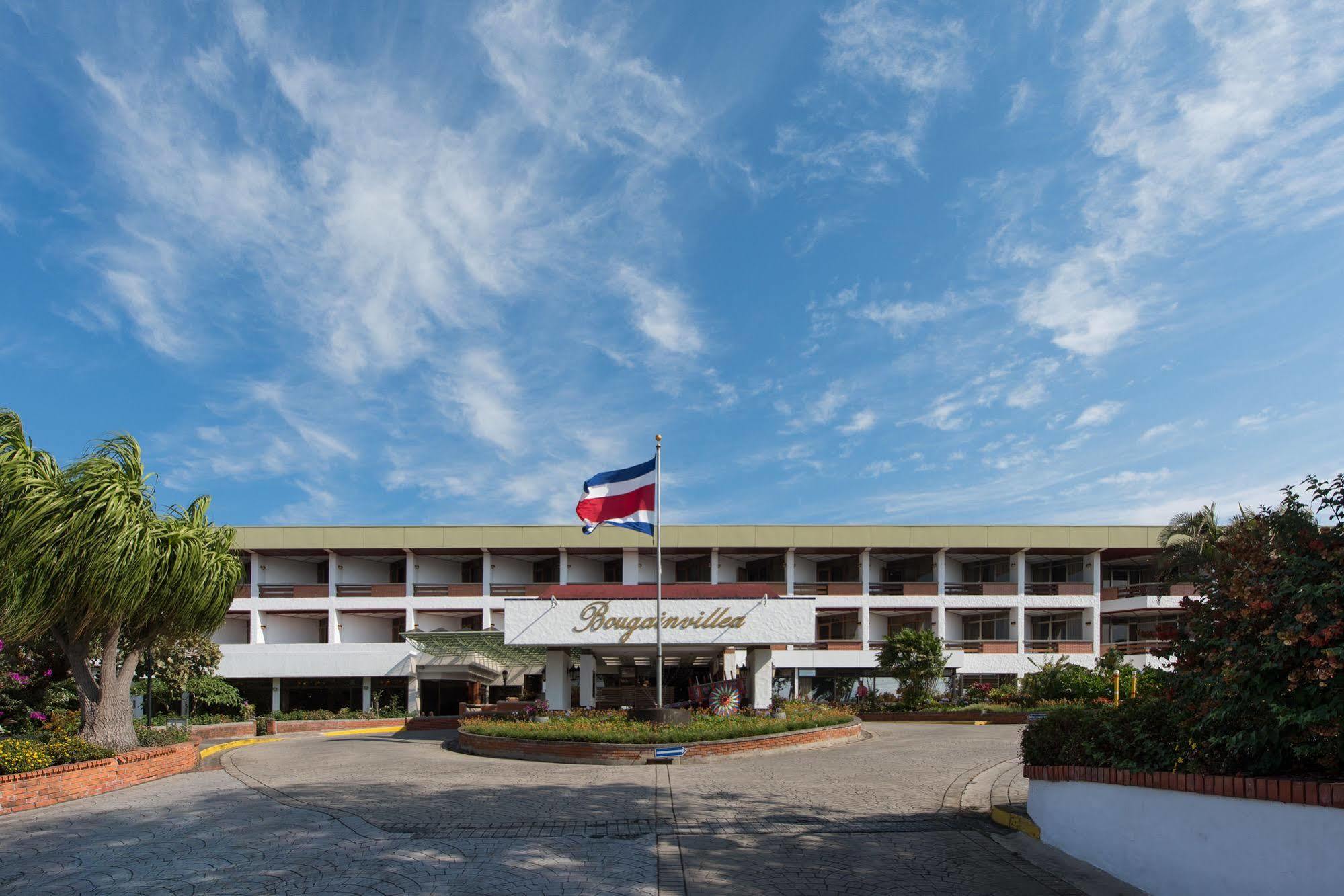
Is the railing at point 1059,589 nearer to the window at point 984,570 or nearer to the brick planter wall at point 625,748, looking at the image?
the window at point 984,570

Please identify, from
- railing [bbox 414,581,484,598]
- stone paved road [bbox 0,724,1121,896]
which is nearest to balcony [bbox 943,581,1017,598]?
railing [bbox 414,581,484,598]

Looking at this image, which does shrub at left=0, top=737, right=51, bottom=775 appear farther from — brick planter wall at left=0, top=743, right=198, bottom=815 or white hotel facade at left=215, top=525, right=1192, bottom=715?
white hotel facade at left=215, top=525, right=1192, bottom=715

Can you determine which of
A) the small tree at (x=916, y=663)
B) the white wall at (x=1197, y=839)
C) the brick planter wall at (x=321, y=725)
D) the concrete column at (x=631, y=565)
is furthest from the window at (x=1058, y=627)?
the white wall at (x=1197, y=839)

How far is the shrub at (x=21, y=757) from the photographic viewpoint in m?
14.2

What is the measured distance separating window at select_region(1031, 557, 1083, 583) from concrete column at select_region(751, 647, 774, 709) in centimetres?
2397

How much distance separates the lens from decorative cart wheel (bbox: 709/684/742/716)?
25094mm

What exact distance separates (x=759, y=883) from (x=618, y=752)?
400 inches

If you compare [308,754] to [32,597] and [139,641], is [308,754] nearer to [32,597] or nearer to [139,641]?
[139,641]

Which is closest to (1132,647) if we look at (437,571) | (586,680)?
(586,680)

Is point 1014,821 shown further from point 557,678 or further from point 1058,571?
point 1058,571

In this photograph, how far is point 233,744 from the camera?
2733 cm

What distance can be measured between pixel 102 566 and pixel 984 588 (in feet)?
121

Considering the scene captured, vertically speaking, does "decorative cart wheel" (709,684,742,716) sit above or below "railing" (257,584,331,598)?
below

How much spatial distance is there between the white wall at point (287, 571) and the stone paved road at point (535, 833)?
27.2 m
